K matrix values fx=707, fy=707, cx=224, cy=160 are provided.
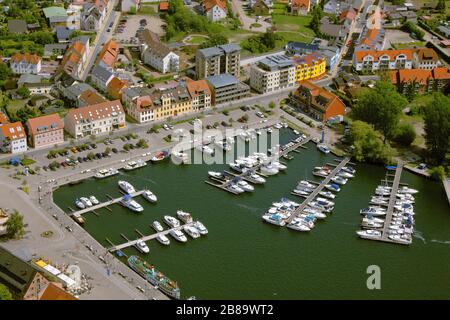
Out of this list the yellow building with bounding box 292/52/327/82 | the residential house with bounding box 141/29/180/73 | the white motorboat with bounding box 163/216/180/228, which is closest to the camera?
the white motorboat with bounding box 163/216/180/228

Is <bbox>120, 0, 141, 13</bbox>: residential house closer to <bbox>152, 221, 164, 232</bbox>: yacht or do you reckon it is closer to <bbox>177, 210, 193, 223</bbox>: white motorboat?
<bbox>177, 210, 193, 223</bbox>: white motorboat

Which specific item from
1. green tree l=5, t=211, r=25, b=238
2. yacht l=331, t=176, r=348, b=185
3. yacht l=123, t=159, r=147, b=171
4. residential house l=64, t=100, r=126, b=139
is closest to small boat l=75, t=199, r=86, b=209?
green tree l=5, t=211, r=25, b=238

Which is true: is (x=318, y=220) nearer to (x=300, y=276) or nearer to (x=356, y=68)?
(x=300, y=276)

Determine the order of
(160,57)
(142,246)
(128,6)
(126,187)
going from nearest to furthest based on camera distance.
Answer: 1. (142,246)
2. (126,187)
3. (160,57)
4. (128,6)

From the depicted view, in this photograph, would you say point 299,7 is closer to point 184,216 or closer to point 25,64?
point 25,64

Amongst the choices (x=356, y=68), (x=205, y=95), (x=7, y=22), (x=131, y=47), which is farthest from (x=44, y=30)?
(x=356, y=68)

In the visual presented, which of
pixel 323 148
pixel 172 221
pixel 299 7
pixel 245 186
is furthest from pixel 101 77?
pixel 299 7
